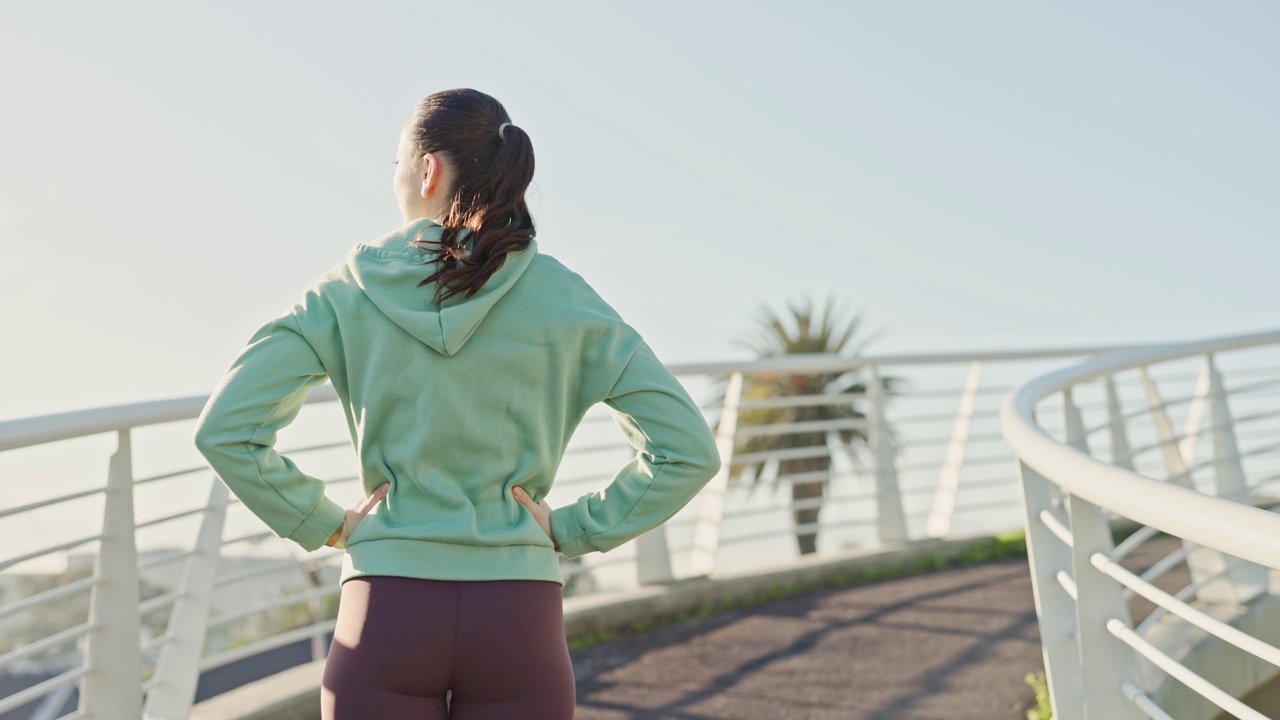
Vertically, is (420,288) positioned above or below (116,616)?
above

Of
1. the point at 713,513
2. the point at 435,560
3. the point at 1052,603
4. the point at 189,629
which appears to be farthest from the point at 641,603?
the point at 435,560

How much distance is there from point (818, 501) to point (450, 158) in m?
5.07

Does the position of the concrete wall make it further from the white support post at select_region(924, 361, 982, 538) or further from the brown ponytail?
the brown ponytail

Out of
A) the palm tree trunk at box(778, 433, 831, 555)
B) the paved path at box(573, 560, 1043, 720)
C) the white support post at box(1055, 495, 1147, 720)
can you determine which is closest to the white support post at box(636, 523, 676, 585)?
the paved path at box(573, 560, 1043, 720)

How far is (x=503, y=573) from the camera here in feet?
6.34

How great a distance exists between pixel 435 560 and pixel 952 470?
21.6ft

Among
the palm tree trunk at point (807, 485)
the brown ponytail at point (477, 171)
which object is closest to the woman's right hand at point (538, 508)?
the brown ponytail at point (477, 171)

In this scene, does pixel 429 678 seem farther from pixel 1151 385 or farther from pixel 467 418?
pixel 1151 385

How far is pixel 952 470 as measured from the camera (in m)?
A: 8.01

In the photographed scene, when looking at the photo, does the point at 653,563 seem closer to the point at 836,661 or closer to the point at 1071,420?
the point at 836,661

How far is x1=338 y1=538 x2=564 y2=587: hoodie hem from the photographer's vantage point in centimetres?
190

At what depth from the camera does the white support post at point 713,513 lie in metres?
6.73

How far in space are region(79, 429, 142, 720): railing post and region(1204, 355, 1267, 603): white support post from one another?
4.81m

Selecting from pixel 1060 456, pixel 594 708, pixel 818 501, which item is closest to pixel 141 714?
pixel 594 708
